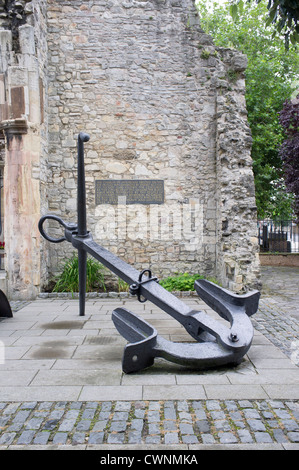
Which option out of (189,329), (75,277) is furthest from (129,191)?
(189,329)

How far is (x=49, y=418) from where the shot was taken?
2693 mm

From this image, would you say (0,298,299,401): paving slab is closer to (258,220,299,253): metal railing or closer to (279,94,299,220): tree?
(279,94,299,220): tree

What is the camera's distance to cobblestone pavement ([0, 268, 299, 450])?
2.41 m

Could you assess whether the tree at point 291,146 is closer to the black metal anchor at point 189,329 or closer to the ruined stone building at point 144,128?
the ruined stone building at point 144,128

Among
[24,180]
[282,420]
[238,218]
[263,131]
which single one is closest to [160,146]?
[238,218]

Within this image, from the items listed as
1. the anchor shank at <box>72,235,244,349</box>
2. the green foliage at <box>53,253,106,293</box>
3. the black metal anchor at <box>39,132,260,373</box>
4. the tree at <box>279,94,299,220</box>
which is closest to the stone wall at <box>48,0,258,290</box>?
the green foliage at <box>53,253,106,293</box>

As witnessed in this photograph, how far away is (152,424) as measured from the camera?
261 centimetres
